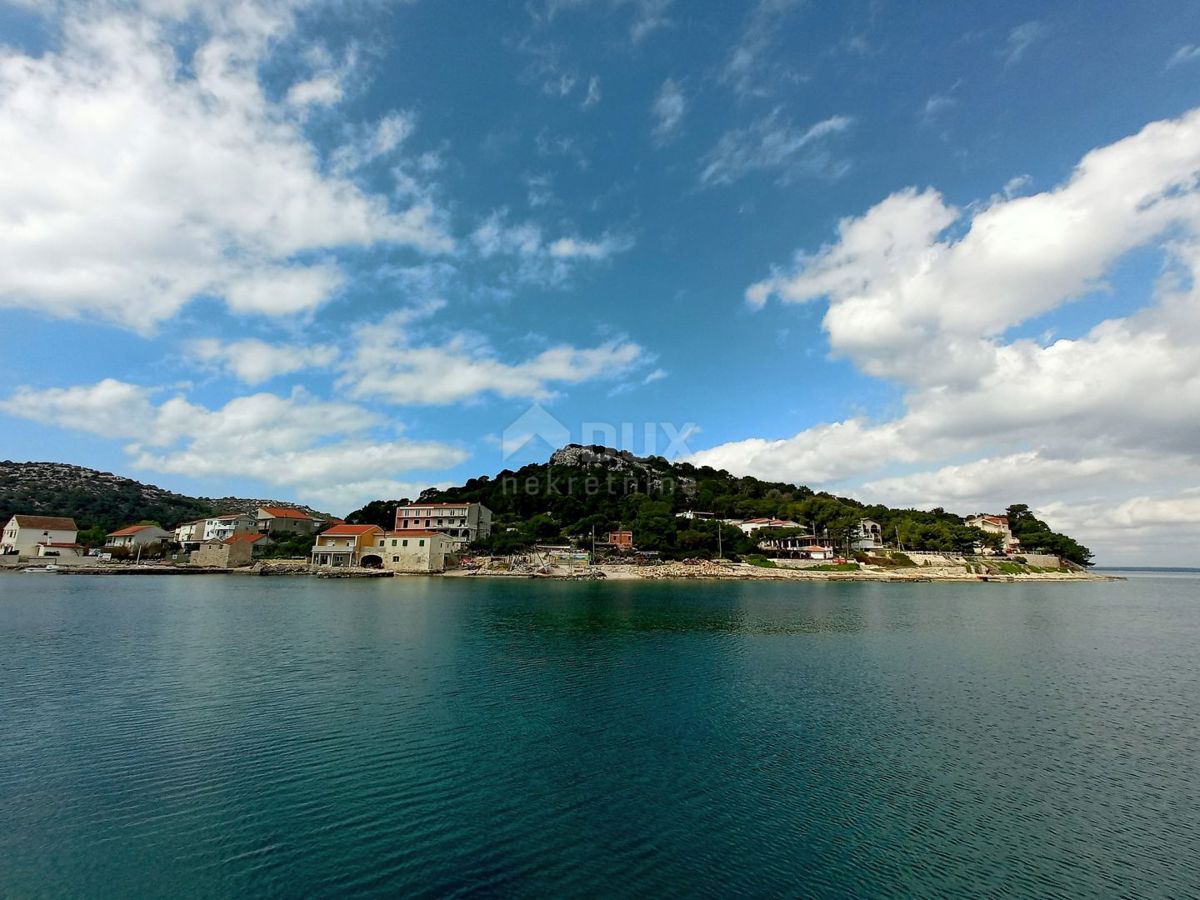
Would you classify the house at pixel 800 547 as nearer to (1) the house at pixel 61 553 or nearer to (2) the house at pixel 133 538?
(2) the house at pixel 133 538

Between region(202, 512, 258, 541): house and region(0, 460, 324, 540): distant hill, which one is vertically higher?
region(0, 460, 324, 540): distant hill

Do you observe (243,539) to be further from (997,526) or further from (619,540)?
(997,526)

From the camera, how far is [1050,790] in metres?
13.1

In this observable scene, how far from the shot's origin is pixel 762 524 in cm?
11019

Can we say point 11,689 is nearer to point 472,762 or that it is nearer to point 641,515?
point 472,762

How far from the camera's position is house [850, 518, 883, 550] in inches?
4397

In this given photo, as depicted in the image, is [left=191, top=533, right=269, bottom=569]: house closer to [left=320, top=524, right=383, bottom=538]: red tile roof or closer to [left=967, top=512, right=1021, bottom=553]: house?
[left=320, top=524, right=383, bottom=538]: red tile roof

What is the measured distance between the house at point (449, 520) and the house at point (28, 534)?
52.4 metres

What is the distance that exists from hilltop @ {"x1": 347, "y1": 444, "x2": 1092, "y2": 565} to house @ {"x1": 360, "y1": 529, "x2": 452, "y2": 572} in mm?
10636

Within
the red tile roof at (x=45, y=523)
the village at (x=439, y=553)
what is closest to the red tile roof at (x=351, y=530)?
the village at (x=439, y=553)

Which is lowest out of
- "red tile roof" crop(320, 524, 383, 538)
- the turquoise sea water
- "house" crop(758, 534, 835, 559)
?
the turquoise sea water

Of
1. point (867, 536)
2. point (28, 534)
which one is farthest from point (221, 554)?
point (867, 536)

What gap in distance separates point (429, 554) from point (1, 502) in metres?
94.1

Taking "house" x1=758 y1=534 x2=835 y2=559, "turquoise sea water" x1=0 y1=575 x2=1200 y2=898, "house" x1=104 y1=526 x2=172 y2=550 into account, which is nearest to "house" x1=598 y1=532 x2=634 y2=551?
"house" x1=758 y1=534 x2=835 y2=559
